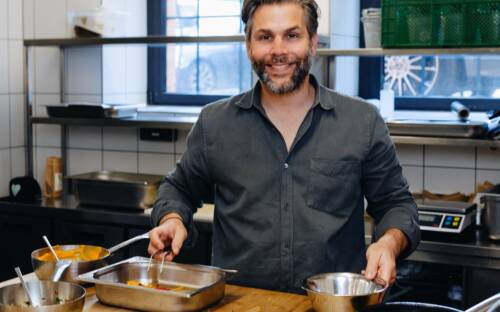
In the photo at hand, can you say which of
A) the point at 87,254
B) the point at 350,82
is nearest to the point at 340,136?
the point at 87,254

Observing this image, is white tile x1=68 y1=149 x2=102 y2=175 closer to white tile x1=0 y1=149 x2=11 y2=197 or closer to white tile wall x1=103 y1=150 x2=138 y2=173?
white tile wall x1=103 y1=150 x2=138 y2=173

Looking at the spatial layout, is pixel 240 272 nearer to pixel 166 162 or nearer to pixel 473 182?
pixel 473 182

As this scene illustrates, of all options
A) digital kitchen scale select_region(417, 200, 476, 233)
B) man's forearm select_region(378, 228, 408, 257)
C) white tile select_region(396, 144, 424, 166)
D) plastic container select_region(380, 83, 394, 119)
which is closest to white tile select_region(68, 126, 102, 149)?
plastic container select_region(380, 83, 394, 119)

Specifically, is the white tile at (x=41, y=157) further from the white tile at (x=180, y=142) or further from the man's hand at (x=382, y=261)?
the man's hand at (x=382, y=261)

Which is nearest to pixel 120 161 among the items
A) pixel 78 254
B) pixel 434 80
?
pixel 434 80

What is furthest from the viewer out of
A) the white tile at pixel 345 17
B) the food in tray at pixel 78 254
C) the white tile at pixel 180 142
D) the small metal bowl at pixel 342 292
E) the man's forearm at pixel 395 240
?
the white tile at pixel 180 142

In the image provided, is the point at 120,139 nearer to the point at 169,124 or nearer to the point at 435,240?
the point at 169,124

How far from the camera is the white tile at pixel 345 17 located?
139 inches

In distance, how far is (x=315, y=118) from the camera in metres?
2.26

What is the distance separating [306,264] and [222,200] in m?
0.31

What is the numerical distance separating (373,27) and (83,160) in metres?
1.70

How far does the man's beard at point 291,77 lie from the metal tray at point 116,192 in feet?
4.54

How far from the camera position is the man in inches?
86.7

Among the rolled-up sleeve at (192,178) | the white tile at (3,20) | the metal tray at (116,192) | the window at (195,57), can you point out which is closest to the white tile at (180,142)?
the metal tray at (116,192)
